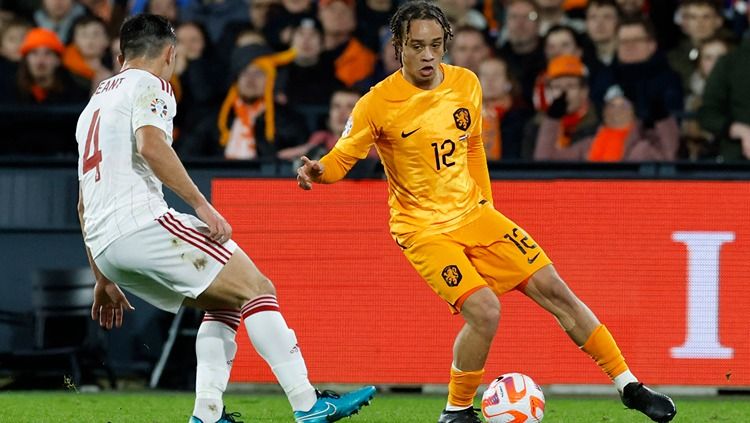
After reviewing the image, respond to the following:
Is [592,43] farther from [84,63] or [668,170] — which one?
[84,63]

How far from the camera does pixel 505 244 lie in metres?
6.96

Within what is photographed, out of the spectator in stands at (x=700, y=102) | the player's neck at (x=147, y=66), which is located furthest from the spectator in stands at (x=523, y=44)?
the player's neck at (x=147, y=66)

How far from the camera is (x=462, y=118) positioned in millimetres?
6984

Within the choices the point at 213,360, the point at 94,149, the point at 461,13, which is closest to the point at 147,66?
the point at 94,149

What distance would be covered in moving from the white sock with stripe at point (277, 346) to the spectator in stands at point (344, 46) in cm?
596

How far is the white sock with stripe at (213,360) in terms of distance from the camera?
20.7 feet

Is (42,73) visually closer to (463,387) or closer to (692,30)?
(692,30)

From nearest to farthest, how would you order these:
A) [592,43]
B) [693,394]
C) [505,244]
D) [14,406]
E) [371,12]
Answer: [505,244] < [14,406] < [693,394] < [592,43] < [371,12]

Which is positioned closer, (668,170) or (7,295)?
(668,170)

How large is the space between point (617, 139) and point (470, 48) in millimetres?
1568

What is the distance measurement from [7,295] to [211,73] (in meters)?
2.83

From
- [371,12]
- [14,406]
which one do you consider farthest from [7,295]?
[371,12]

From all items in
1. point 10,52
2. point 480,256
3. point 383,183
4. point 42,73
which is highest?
point 10,52

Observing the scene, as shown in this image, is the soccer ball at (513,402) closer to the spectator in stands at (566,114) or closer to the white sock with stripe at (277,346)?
the white sock with stripe at (277,346)
